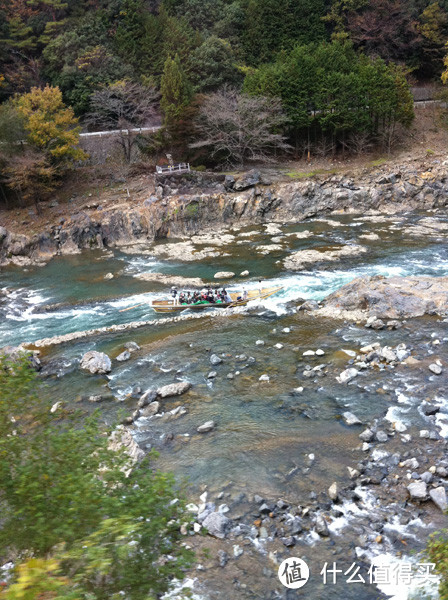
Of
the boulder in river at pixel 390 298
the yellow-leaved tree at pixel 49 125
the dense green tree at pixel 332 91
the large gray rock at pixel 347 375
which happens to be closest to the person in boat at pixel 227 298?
the boulder in river at pixel 390 298

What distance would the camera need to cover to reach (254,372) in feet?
58.8

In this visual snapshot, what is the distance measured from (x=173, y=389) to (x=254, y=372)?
11.0 ft

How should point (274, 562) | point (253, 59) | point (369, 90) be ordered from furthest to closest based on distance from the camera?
point (253, 59) → point (369, 90) → point (274, 562)

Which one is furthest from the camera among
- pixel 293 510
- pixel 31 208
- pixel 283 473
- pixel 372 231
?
pixel 31 208

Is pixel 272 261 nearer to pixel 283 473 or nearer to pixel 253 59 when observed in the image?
pixel 283 473

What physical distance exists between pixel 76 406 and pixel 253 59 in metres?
50.5

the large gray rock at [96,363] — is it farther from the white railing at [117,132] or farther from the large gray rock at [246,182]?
the white railing at [117,132]

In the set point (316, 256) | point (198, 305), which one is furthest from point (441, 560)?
point (316, 256)

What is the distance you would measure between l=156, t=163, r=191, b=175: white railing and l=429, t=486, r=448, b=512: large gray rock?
35.2 metres

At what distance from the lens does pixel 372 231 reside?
Result: 33.9m

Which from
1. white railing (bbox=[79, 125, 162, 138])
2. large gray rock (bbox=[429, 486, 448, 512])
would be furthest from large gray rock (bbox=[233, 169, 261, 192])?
large gray rock (bbox=[429, 486, 448, 512])

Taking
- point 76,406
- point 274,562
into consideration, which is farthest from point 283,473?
point 76,406

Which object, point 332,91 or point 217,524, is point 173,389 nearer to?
point 217,524

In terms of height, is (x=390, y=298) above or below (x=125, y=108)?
below
